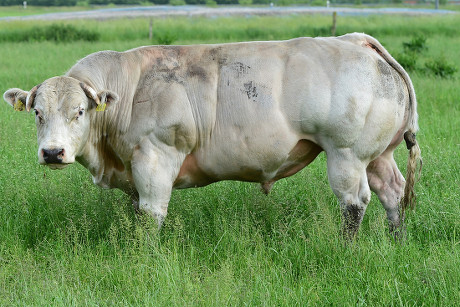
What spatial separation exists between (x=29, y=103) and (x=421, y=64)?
12.2 meters

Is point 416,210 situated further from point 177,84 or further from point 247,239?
point 177,84

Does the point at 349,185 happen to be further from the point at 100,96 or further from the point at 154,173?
the point at 100,96

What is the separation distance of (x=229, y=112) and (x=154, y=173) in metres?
0.80

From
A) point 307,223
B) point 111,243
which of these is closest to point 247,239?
point 307,223

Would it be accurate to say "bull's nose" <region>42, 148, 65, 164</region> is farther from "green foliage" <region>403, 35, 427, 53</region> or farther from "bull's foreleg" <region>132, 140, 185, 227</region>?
"green foliage" <region>403, 35, 427, 53</region>

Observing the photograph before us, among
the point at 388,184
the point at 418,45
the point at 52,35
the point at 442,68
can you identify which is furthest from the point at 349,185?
the point at 52,35

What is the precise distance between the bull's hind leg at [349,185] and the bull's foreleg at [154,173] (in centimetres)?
128

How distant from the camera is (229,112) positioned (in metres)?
5.36

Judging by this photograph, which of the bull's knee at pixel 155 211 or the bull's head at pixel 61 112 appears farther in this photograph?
the bull's knee at pixel 155 211

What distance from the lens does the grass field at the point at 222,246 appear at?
4.30m

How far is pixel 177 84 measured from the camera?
536cm

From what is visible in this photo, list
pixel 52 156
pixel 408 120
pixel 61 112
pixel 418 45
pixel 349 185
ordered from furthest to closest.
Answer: pixel 418 45 < pixel 408 120 < pixel 349 185 < pixel 61 112 < pixel 52 156

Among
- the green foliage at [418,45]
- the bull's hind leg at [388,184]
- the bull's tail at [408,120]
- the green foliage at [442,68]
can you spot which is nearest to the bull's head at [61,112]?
the bull's tail at [408,120]

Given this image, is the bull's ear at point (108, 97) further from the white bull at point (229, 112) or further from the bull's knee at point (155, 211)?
the bull's knee at point (155, 211)
